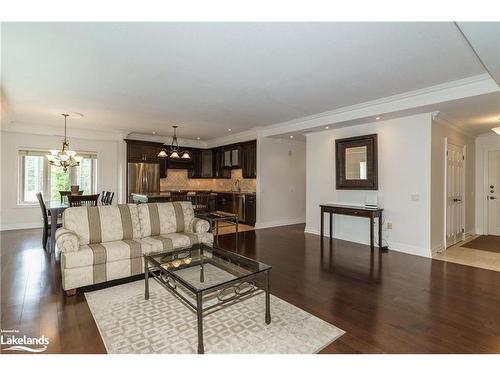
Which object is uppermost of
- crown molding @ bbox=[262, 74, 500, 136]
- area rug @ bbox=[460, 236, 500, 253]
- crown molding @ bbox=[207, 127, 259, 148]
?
crown molding @ bbox=[207, 127, 259, 148]

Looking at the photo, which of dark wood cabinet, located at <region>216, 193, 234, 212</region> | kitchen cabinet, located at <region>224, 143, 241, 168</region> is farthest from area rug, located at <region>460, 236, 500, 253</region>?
kitchen cabinet, located at <region>224, 143, 241, 168</region>

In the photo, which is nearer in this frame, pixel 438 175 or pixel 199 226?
pixel 199 226

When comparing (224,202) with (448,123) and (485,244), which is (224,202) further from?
(485,244)

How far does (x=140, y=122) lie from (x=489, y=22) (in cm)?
637

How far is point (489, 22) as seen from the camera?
6.31 feet

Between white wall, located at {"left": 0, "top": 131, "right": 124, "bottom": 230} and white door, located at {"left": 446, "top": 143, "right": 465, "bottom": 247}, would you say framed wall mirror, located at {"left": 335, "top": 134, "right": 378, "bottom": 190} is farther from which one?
white wall, located at {"left": 0, "top": 131, "right": 124, "bottom": 230}

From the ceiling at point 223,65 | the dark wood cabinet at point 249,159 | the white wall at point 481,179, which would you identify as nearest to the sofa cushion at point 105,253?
the ceiling at point 223,65

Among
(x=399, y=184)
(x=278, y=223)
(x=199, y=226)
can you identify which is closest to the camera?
(x=199, y=226)

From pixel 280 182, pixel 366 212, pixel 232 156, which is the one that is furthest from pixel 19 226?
pixel 366 212

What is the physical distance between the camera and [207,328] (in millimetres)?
2273

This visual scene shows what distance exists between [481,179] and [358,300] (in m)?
6.07

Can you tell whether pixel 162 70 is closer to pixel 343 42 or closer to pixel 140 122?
pixel 343 42

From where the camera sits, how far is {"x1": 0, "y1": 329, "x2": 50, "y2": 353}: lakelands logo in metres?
1.99
